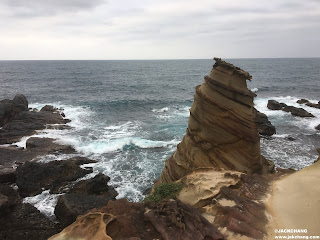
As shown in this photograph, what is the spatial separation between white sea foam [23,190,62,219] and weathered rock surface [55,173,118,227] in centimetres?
88

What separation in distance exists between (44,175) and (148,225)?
10537 mm

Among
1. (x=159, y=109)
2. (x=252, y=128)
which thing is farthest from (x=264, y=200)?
(x=159, y=109)

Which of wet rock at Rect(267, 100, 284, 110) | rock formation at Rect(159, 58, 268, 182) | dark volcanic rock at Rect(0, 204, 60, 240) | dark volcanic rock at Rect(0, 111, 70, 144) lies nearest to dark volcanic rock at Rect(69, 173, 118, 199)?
dark volcanic rock at Rect(0, 204, 60, 240)

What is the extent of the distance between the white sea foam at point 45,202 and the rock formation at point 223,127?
6446 mm

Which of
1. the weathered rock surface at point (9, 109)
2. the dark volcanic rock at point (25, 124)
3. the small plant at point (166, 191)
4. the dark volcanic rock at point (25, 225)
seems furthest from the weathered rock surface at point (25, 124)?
the small plant at point (166, 191)

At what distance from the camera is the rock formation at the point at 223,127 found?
973cm

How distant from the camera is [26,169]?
1391 cm

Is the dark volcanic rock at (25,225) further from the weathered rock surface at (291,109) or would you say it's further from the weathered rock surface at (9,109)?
the weathered rock surface at (291,109)

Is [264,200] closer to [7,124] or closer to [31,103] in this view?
[7,124]

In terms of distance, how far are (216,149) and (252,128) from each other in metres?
1.70

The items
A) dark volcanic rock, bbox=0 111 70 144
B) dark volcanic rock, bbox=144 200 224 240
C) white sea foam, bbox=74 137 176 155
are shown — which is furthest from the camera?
dark volcanic rock, bbox=0 111 70 144

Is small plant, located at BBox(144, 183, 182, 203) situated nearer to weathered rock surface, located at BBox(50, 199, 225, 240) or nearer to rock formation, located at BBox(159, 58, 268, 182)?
weathered rock surface, located at BBox(50, 199, 225, 240)

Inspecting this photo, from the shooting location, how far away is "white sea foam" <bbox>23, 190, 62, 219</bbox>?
11.7 m

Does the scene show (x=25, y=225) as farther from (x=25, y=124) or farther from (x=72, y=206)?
(x=25, y=124)
